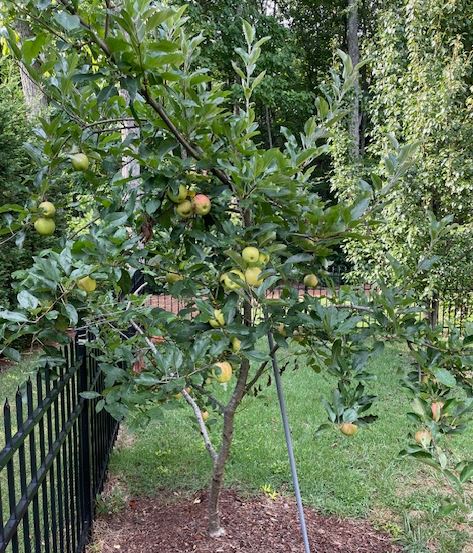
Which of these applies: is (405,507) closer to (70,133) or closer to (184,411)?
(184,411)

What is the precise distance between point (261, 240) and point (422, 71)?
18.7ft

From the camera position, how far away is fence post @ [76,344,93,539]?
8.18 ft

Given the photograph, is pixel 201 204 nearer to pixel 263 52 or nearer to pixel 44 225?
pixel 44 225

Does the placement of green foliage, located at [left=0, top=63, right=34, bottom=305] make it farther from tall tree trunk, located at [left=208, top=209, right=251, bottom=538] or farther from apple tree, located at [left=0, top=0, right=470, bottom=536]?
apple tree, located at [left=0, top=0, right=470, bottom=536]

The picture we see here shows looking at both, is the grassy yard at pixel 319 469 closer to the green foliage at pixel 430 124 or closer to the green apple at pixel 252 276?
the green apple at pixel 252 276

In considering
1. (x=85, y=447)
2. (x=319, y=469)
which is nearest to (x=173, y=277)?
(x=85, y=447)

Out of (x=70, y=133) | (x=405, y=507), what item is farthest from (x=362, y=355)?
(x=405, y=507)

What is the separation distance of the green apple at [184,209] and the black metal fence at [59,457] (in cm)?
71

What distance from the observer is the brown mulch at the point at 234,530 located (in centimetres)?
261

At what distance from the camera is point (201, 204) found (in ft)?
5.41

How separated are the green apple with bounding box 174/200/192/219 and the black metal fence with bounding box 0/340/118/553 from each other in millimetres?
711

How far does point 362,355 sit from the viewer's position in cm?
175

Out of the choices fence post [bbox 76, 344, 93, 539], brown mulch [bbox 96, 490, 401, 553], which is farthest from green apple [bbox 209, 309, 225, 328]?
brown mulch [bbox 96, 490, 401, 553]

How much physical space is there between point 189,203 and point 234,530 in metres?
1.90
